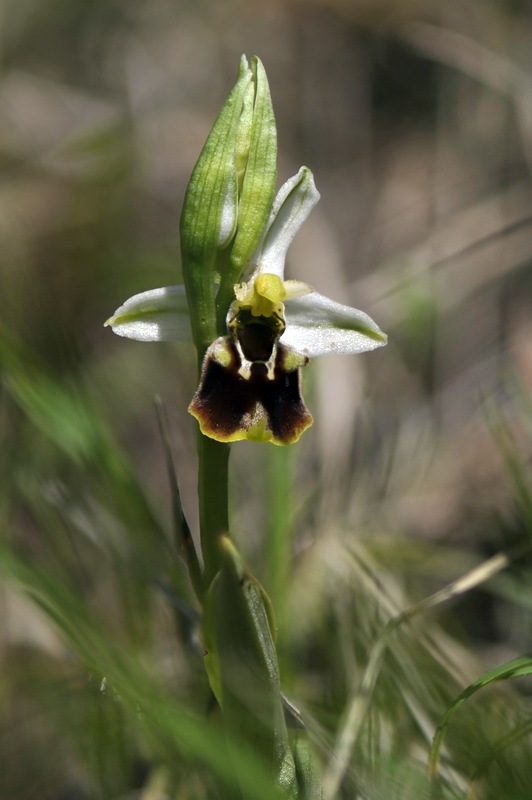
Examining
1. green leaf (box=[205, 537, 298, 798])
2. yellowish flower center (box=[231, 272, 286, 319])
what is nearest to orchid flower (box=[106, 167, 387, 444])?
yellowish flower center (box=[231, 272, 286, 319])

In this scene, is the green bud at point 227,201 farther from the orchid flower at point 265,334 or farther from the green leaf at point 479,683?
the green leaf at point 479,683

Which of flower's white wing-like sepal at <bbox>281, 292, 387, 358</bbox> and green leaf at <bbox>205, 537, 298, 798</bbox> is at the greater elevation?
flower's white wing-like sepal at <bbox>281, 292, 387, 358</bbox>

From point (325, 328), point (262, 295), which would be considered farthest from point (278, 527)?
point (262, 295)

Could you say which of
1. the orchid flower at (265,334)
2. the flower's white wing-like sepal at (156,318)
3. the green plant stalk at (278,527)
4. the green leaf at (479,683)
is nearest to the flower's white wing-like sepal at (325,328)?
the orchid flower at (265,334)

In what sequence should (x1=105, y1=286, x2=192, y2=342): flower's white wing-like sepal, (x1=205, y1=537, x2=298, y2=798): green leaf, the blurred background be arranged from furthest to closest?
the blurred background < (x1=105, y1=286, x2=192, y2=342): flower's white wing-like sepal < (x1=205, y1=537, x2=298, y2=798): green leaf

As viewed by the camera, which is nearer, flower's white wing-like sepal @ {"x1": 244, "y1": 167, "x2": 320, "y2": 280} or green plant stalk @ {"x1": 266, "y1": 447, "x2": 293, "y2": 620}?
flower's white wing-like sepal @ {"x1": 244, "y1": 167, "x2": 320, "y2": 280}

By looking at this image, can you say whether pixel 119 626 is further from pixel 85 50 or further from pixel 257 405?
pixel 85 50

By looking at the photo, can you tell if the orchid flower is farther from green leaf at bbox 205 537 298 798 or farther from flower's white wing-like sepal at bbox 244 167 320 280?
green leaf at bbox 205 537 298 798
